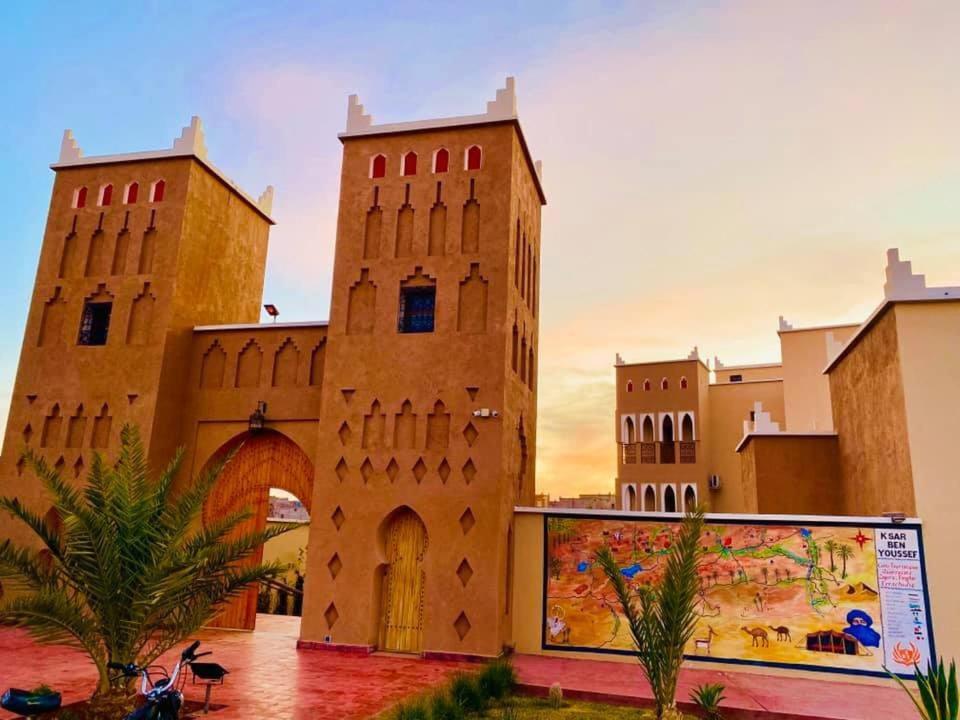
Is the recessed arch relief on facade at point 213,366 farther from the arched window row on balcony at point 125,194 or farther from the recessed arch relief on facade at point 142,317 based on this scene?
the arched window row on balcony at point 125,194

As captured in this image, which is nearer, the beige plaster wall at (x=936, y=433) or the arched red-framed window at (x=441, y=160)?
the beige plaster wall at (x=936, y=433)

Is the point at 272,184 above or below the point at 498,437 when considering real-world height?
above

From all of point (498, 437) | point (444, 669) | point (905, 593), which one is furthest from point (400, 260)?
point (905, 593)

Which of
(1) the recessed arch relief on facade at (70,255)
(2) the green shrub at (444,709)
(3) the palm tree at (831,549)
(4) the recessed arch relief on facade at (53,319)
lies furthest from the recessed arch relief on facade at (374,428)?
(1) the recessed arch relief on facade at (70,255)

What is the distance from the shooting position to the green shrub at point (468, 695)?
8406 mm

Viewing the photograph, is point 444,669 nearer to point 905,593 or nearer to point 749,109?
point 905,593

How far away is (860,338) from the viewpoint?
538 inches

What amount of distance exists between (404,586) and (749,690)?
19.9 ft

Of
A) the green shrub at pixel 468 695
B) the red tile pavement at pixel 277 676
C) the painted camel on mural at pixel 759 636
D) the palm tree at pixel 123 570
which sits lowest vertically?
the red tile pavement at pixel 277 676

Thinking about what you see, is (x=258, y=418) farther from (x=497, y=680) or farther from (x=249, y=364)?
(x=497, y=680)

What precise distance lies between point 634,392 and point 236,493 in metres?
21.4

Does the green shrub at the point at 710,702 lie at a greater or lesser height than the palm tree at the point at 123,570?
lesser

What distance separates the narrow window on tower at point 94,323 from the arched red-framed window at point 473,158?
8.76m

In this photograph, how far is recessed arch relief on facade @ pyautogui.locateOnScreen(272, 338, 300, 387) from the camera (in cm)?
1474
